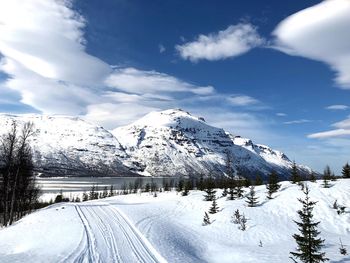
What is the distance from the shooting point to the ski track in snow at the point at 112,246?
20.3 metres

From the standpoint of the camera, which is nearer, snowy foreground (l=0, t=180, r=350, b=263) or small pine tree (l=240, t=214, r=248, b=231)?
snowy foreground (l=0, t=180, r=350, b=263)

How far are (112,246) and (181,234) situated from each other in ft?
40.9

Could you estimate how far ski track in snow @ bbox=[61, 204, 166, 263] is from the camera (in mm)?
20264

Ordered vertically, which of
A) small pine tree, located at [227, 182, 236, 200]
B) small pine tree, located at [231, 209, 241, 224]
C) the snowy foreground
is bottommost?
the snowy foreground

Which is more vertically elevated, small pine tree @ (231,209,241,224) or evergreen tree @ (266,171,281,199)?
evergreen tree @ (266,171,281,199)

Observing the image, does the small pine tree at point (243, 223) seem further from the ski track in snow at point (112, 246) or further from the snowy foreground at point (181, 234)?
the ski track in snow at point (112, 246)

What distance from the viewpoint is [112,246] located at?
76.1ft

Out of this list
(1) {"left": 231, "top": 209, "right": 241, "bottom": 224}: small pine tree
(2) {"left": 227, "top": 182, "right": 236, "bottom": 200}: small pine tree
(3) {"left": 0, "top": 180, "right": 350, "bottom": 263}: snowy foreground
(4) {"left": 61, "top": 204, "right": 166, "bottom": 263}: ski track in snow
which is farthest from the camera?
(2) {"left": 227, "top": 182, "right": 236, "bottom": 200}: small pine tree

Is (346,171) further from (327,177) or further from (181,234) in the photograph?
(181,234)

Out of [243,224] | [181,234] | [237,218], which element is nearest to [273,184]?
[237,218]

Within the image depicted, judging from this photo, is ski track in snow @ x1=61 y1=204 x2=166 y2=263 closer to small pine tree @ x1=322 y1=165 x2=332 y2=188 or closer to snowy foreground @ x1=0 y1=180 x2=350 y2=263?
snowy foreground @ x1=0 y1=180 x2=350 y2=263

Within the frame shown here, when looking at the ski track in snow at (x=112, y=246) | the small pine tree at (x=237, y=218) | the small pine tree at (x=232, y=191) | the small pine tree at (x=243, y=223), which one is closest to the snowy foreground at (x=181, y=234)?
the ski track in snow at (x=112, y=246)

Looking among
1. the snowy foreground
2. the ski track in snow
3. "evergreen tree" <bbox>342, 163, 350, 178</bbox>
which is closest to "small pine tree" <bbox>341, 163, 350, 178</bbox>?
"evergreen tree" <bbox>342, 163, 350, 178</bbox>

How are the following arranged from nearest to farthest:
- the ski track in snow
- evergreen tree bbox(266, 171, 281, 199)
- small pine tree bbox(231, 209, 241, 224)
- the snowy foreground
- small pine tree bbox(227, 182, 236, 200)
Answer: the ski track in snow → the snowy foreground → small pine tree bbox(231, 209, 241, 224) → evergreen tree bbox(266, 171, 281, 199) → small pine tree bbox(227, 182, 236, 200)
